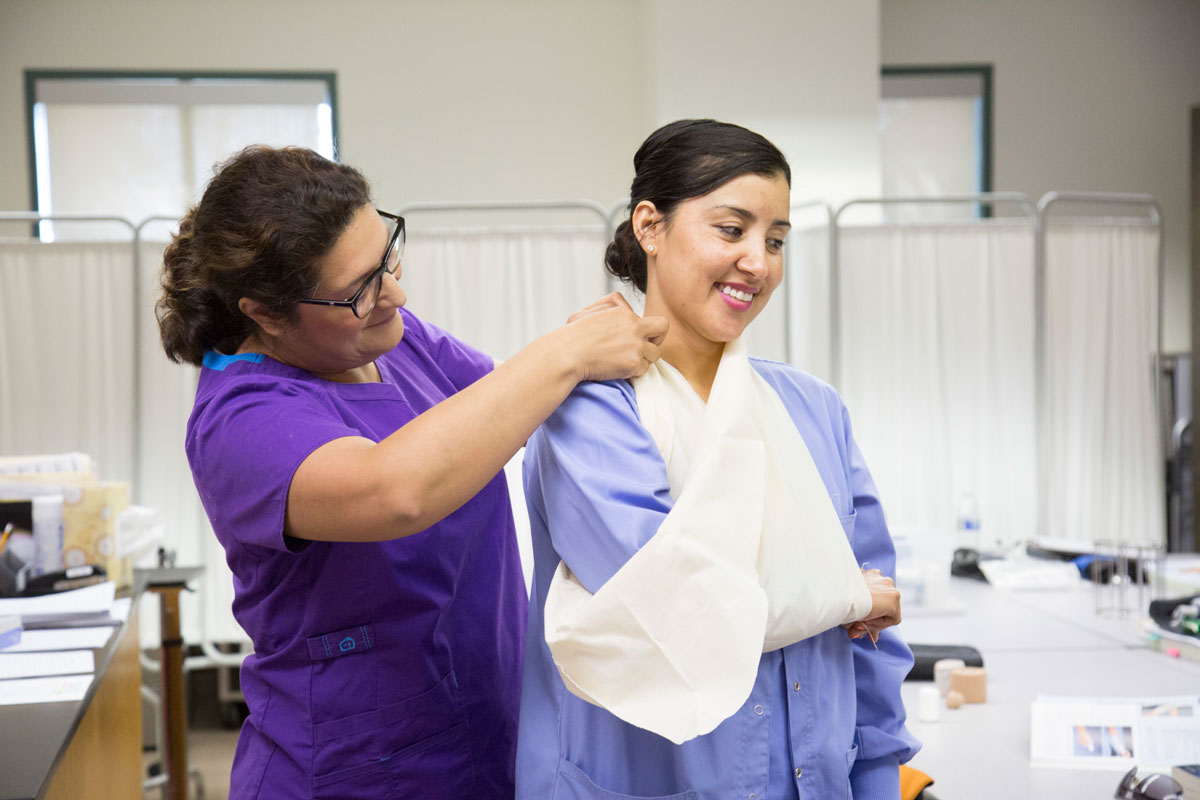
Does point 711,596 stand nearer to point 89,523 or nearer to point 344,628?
point 344,628

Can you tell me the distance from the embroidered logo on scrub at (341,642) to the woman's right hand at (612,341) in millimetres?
443

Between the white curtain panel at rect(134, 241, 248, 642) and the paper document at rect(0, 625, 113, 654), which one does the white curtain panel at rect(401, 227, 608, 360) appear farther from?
the paper document at rect(0, 625, 113, 654)

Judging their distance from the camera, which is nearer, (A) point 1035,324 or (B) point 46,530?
(B) point 46,530

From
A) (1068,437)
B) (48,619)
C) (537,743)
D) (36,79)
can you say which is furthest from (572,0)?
(537,743)

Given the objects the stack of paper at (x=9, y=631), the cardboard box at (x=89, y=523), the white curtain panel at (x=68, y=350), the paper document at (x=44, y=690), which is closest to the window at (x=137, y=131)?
the white curtain panel at (x=68, y=350)

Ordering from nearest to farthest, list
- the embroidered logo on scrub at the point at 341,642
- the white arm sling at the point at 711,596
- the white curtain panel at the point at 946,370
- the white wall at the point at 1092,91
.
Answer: the white arm sling at the point at 711,596 → the embroidered logo on scrub at the point at 341,642 → the white curtain panel at the point at 946,370 → the white wall at the point at 1092,91

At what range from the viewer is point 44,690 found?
1.76 meters

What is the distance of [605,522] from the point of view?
3.63ft

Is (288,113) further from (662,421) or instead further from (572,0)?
(662,421)

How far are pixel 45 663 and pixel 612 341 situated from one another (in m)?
1.42

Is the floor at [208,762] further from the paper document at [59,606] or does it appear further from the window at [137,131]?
the window at [137,131]

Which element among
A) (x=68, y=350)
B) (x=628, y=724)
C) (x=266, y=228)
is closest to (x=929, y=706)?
(x=628, y=724)

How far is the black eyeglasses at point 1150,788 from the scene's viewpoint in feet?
4.79

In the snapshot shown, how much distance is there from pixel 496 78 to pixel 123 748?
405 cm
